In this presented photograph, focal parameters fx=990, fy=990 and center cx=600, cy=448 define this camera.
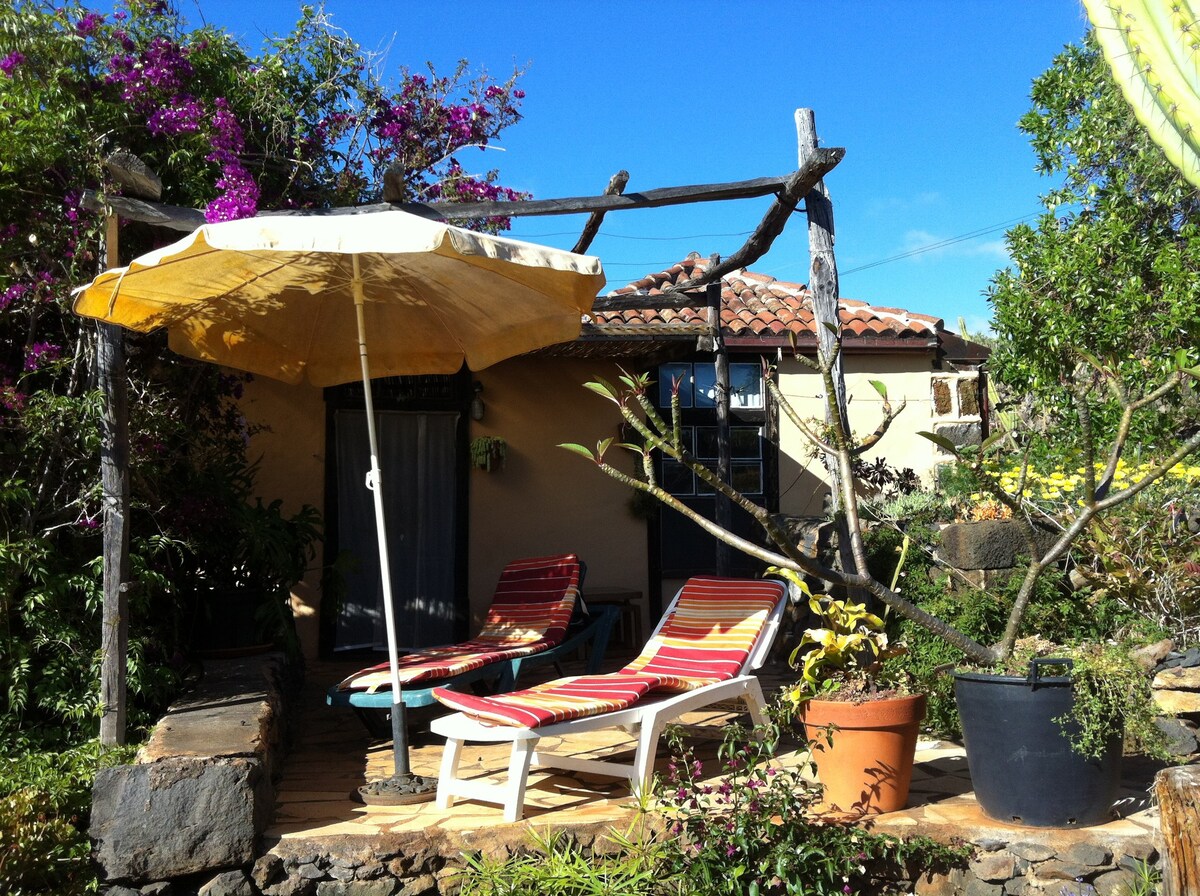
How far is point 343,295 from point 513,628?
2325 millimetres

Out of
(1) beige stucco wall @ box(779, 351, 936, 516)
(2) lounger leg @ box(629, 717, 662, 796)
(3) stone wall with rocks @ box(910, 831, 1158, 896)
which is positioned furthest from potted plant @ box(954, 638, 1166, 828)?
(1) beige stucco wall @ box(779, 351, 936, 516)

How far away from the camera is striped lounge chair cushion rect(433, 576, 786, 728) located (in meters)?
4.09

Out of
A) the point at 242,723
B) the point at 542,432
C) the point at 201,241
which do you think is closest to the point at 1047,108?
the point at 542,432

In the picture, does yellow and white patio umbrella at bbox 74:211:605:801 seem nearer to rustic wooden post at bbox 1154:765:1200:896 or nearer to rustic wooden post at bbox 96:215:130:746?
rustic wooden post at bbox 96:215:130:746

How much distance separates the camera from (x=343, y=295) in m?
5.29

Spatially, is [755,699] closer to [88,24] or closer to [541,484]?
[541,484]

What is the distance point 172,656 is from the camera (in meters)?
5.46

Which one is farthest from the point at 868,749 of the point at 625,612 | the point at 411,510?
the point at 411,510

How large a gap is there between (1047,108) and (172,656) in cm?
729

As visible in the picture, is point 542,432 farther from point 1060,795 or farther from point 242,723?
point 1060,795

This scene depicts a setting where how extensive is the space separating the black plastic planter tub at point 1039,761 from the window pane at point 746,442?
21.0ft

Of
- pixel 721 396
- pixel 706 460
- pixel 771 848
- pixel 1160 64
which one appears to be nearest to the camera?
pixel 771 848

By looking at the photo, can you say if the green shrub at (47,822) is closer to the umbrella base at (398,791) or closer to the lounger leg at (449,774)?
the umbrella base at (398,791)

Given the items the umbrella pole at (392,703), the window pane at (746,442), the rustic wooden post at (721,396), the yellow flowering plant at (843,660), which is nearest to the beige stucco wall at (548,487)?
the rustic wooden post at (721,396)
